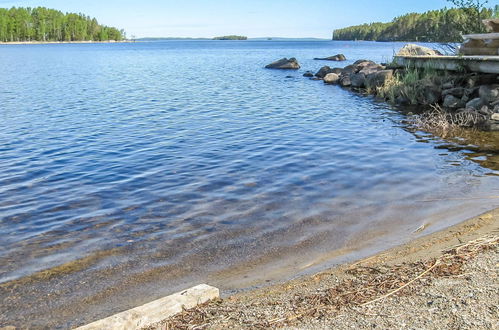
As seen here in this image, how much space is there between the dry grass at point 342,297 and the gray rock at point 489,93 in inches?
477

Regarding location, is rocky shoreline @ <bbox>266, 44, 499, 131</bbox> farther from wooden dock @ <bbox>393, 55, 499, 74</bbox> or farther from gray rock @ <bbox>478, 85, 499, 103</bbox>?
wooden dock @ <bbox>393, 55, 499, 74</bbox>

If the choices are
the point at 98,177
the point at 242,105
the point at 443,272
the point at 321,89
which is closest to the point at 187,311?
the point at 443,272

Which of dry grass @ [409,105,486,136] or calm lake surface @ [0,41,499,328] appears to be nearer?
calm lake surface @ [0,41,499,328]

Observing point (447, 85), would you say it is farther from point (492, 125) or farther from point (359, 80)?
point (359, 80)

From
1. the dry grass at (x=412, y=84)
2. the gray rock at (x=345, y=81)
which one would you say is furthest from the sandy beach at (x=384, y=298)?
the gray rock at (x=345, y=81)

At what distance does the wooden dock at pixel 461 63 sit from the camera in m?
16.9

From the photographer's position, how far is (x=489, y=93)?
16.5 meters

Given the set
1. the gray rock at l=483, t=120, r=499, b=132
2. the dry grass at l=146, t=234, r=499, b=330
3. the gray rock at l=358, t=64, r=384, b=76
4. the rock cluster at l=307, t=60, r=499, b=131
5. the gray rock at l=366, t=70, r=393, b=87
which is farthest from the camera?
the gray rock at l=358, t=64, r=384, b=76

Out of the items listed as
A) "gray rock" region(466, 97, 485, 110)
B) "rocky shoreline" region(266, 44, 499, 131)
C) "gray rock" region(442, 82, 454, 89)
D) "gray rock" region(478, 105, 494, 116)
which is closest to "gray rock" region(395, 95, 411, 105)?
"rocky shoreline" region(266, 44, 499, 131)

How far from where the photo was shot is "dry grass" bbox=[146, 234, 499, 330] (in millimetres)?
4438

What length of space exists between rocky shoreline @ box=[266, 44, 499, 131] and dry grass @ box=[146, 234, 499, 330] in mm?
11150

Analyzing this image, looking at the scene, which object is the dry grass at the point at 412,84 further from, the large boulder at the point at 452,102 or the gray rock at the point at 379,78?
the large boulder at the point at 452,102

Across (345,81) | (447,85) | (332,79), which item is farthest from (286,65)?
(447,85)

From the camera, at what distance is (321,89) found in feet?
103
